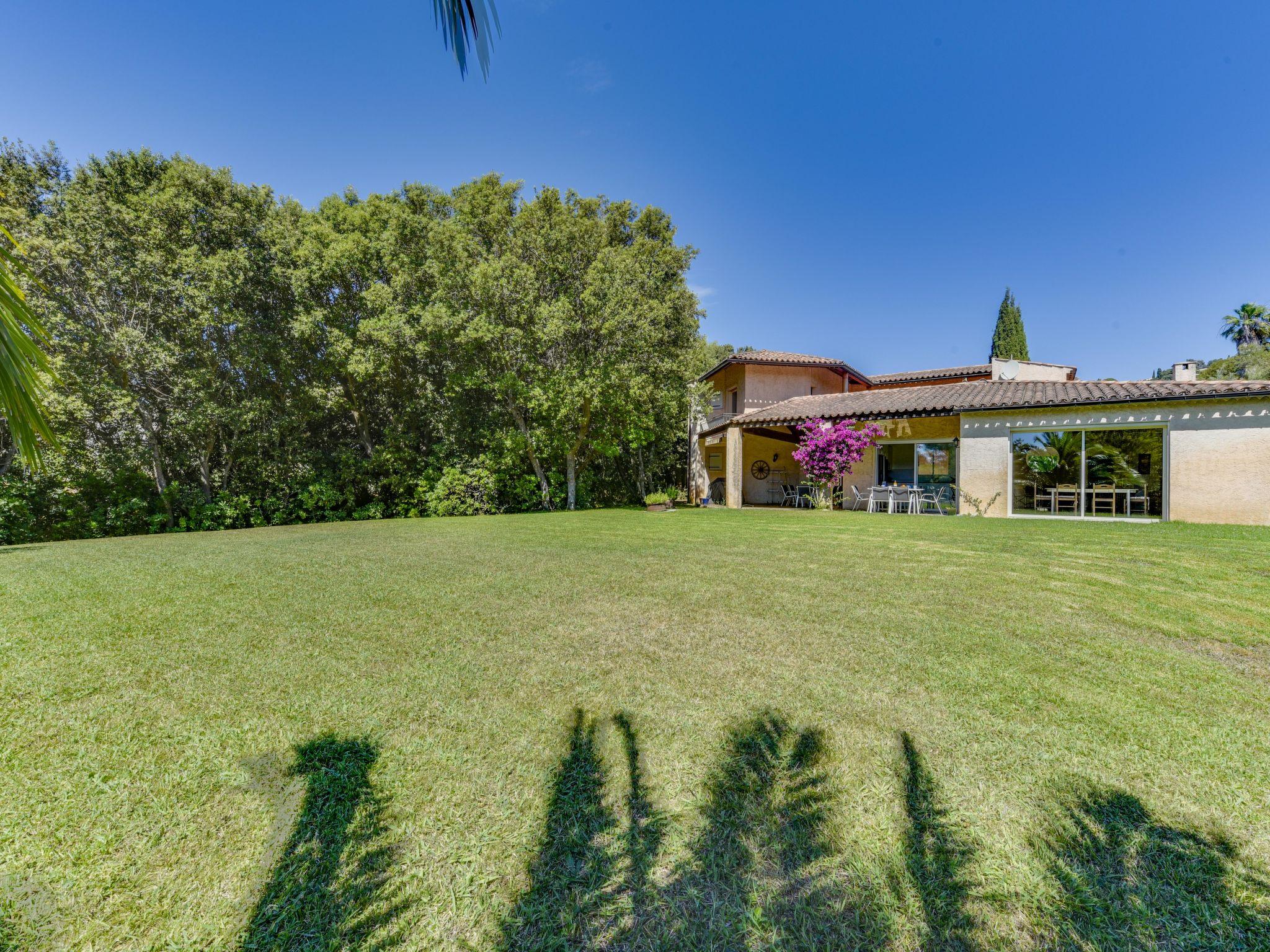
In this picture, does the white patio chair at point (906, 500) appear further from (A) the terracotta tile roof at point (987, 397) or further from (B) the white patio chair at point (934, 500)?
(A) the terracotta tile roof at point (987, 397)

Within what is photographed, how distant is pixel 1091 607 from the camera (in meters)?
4.86

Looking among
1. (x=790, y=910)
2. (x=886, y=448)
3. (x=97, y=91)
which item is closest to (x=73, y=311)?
(x=97, y=91)

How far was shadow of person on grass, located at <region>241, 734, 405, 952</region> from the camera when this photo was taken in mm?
1676

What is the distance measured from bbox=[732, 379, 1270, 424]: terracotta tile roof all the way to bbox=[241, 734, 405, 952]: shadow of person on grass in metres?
16.6

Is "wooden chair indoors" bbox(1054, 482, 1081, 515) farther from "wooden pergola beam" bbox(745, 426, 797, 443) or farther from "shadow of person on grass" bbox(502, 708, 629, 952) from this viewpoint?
"shadow of person on grass" bbox(502, 708, 629, 952)

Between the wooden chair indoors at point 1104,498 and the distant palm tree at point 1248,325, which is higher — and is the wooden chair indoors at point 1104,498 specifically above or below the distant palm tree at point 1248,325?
below

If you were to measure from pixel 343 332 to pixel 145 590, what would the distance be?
41.6 feet

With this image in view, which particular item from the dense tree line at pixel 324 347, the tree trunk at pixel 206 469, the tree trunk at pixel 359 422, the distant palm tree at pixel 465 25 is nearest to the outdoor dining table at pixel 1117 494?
the dense tree line at pixel 324 347

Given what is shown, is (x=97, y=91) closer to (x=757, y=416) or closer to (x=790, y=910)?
(x=790, y=910)

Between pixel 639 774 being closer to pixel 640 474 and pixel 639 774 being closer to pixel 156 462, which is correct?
pixel 156 462

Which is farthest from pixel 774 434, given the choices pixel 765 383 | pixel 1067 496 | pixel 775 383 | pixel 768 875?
pixel 768 875

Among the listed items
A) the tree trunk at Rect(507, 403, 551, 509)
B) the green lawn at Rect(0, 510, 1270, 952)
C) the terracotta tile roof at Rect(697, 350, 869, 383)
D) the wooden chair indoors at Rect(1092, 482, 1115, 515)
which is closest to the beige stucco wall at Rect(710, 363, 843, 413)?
the terracotta tile roof at Rect(697, 350, 869, 383)

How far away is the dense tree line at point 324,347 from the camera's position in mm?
13539

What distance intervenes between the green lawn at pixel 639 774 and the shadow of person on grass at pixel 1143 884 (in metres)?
0.01
